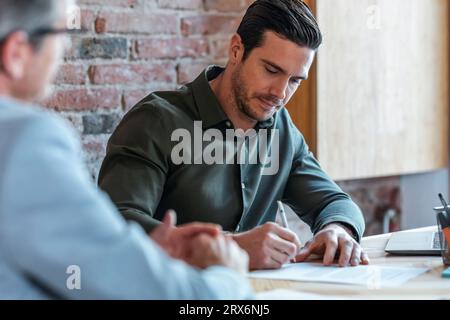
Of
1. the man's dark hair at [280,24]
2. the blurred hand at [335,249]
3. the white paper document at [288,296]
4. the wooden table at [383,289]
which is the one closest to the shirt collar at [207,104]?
the man's dark hair at [280,24]

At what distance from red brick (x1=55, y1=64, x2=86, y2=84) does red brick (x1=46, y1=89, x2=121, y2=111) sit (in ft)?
0.09

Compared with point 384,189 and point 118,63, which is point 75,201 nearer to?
point 118,63

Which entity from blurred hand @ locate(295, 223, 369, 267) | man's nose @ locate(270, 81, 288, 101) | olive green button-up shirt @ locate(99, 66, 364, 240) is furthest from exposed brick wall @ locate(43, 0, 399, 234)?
blurred hand @ locate(295, 223, 369, 267)

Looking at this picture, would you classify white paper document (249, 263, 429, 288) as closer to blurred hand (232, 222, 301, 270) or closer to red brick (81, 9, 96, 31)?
blurred hand (232, 222, 301, 270)

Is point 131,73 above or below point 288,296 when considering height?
above

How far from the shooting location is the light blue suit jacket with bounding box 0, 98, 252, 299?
0.84 meters

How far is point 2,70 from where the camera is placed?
95cm

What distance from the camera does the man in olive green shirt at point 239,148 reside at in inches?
76.2

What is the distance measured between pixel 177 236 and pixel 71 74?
133cm

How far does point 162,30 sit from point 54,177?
72.4 inches

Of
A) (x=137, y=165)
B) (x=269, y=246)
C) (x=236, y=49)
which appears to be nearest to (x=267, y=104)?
(x=236, y=49)

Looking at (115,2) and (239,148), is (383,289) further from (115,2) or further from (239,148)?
(115,2)

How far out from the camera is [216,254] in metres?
1.15
